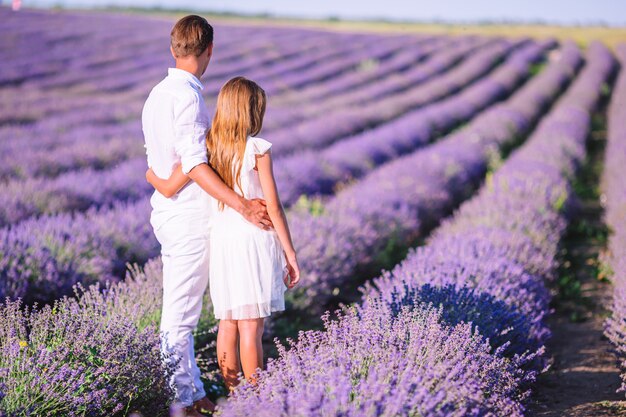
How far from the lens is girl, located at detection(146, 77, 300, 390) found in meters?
2.44

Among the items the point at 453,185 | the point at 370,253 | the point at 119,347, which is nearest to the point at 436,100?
the point at 453,185

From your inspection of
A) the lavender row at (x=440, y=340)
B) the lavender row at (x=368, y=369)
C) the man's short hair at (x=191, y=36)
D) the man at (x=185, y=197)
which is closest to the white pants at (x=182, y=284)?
the man at (x=185, y=197)

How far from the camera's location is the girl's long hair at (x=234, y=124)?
244 cm

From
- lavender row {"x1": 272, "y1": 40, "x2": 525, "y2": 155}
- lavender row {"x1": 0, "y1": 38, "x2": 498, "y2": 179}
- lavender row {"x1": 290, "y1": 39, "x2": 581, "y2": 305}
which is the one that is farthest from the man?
lavender row {"x1": 272, "y1": 40, "x2": 525, "y2": 155}

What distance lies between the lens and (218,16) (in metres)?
43.1

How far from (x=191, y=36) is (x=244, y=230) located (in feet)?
2.58

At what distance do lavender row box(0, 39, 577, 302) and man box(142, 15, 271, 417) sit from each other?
1.15 metres

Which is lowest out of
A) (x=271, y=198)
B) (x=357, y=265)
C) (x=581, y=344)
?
(x=581, y=344)

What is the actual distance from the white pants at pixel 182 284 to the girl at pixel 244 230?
0.18 feet

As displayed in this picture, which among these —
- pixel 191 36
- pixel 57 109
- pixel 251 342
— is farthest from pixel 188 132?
pixel 57 109

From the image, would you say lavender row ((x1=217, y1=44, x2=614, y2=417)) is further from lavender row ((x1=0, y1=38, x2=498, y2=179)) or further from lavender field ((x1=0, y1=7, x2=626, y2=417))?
lavender row ((x1=0, y1=38, x2=498, y2=179))

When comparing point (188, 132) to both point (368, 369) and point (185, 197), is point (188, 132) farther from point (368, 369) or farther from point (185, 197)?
point (368, 369)

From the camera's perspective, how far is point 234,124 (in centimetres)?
245

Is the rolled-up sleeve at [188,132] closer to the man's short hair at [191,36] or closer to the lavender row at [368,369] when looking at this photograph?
the man's short hair at [191,36]
